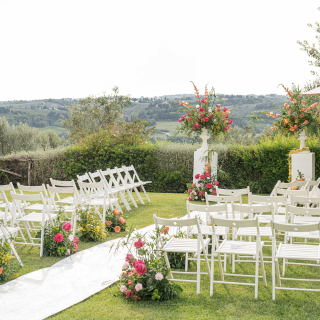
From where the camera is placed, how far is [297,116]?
29.1 feet

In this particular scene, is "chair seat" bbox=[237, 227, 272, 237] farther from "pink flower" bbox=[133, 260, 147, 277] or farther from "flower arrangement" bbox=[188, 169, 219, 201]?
"flower arrangement" bbox=[188, 169, 219, 201]

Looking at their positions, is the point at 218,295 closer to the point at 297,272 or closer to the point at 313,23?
the point at 297,272

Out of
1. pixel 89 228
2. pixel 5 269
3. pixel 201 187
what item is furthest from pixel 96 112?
pixel 5 269

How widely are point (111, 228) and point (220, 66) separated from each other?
1508 cm

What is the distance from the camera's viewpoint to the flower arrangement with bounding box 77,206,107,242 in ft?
19.1

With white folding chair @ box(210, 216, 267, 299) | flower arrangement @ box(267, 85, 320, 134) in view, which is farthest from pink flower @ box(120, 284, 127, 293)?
flower arrangement @ box(267, 85, 320, 134)

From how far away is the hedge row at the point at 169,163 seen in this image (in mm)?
11609

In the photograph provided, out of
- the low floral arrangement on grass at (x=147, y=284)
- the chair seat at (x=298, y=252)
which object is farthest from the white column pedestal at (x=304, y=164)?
the low floral arrangement on grass at (x=147, y=284)

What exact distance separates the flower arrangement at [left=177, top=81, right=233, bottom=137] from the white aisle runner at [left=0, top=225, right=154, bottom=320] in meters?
5.21

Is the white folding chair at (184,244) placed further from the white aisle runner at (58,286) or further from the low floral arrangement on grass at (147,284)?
the white aisle runner at (58,286)

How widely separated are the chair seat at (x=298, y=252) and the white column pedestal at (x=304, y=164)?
5.68 m

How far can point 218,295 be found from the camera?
3.64 metres

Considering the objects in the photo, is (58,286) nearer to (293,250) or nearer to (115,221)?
(293,250)

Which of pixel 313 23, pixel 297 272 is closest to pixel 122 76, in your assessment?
pixel 313 23
